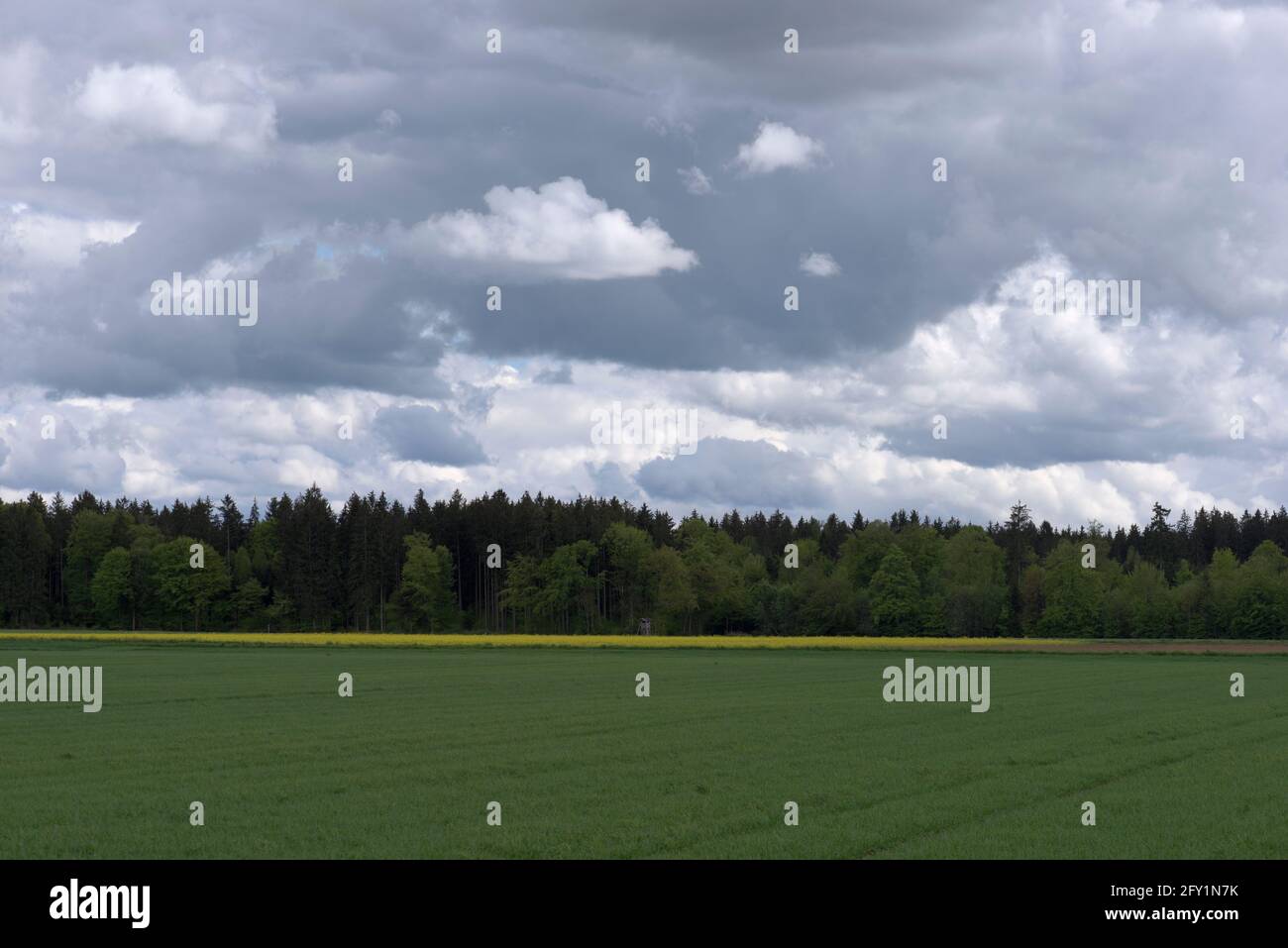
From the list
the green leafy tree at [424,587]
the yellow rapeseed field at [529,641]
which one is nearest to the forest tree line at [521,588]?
the green leafy tree at [424,587]

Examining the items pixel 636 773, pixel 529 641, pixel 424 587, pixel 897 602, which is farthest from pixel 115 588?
pixel 636 773

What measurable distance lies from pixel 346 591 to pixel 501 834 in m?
156

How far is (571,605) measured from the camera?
174 metres

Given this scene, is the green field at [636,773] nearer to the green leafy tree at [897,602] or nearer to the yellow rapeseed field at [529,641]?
the yellow rapeseed field at [529,641]

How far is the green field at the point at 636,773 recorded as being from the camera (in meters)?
20.3

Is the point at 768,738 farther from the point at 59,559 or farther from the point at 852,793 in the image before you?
the point at 59,559

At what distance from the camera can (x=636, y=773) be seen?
28.1 m

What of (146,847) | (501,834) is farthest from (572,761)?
(146,847)

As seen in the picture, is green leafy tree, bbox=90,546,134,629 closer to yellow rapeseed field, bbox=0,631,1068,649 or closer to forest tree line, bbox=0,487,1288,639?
forest tree line, bbox=0,487,1288,639

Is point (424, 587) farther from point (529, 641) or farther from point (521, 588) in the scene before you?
point (529, 641)

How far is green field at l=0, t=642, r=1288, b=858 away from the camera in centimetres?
2027

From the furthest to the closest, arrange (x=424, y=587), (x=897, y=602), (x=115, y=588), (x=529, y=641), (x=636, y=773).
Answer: (x=115, y=588) < (x=424, y=587) < (x=897, y=602) < (x=529, y=641) < (x=636, y=773)

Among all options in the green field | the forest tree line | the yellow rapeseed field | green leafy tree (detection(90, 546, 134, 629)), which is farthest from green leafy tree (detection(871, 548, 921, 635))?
the green field

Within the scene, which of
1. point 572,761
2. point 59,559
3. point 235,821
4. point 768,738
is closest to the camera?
point 235,821
